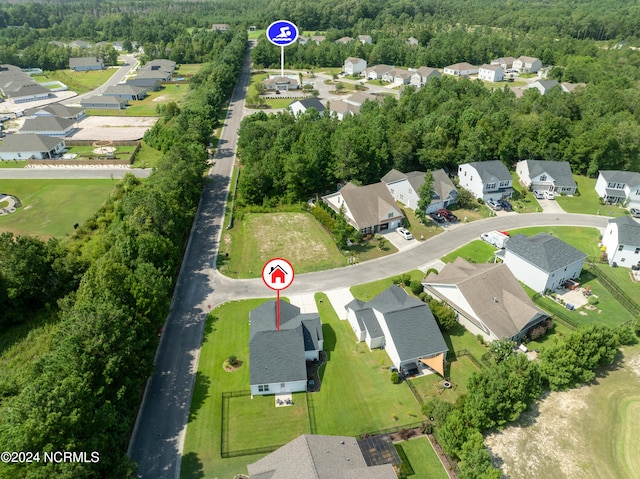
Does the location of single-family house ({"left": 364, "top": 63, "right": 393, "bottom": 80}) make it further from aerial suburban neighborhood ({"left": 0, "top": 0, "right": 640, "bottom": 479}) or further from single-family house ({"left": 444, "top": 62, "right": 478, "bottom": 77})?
aerial suburban neighborhood ({"left": 0, "top": 0, "right": 640, "bottom": 479})

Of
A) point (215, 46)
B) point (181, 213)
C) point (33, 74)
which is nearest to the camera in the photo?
point (181, 213)

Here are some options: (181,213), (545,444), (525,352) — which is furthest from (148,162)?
(545,444)

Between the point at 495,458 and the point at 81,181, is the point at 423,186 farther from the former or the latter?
the point at 81,181

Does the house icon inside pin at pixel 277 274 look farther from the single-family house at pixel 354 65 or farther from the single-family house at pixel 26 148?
the single-family house at pixel 354 65

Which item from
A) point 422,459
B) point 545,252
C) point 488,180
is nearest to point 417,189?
point 488,180

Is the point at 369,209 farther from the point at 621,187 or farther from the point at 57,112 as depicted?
the point at 57,112

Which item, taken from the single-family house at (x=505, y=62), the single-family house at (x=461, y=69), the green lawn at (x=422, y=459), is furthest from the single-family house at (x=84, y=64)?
the green lawn at (x=422, y=459)
